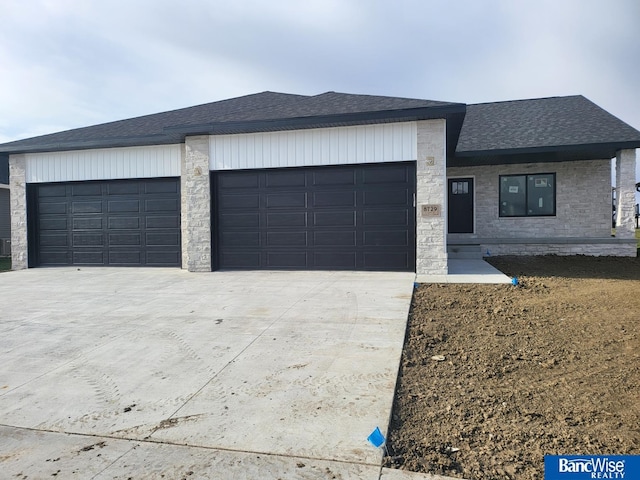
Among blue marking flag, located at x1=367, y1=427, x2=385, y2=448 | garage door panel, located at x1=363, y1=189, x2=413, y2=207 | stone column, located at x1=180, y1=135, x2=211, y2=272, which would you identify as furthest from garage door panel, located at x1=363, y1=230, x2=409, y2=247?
blue marking flag, located at x1=367, y1=427, x2=385, y2=448

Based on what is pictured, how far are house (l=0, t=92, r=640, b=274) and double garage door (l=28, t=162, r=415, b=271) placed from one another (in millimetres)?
33

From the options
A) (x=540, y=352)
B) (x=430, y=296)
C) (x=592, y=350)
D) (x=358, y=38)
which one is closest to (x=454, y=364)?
(x=540, y=352)

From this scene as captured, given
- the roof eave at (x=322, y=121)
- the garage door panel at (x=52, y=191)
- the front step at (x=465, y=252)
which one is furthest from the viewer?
the front step at (x=465, y=252)

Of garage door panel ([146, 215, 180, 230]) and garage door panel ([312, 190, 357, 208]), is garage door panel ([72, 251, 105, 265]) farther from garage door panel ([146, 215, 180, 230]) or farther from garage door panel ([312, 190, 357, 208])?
garage door panel ([312, 190, 357, 208])

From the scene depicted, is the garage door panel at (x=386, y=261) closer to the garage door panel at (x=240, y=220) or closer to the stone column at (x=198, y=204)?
the garage door panel at (x=240, y=220)

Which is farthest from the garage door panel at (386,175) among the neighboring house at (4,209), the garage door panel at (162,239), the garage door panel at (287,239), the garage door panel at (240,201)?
the neighboring house at (4,209)

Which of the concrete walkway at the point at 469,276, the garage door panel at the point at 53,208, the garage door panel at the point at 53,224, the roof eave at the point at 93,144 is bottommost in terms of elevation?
the concrete walkway at the point at 469,276

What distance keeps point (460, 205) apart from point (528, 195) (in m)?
2.15

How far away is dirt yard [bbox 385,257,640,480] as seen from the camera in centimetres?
272

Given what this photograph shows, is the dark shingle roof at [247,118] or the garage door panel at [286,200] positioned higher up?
the dark shingle roof at [247,118]

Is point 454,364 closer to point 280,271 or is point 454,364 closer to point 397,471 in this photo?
point 397,471

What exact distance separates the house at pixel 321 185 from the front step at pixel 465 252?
0.34 feet

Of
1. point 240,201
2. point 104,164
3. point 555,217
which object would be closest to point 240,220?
point 240,201

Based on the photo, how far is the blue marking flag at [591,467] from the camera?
7.97ft
